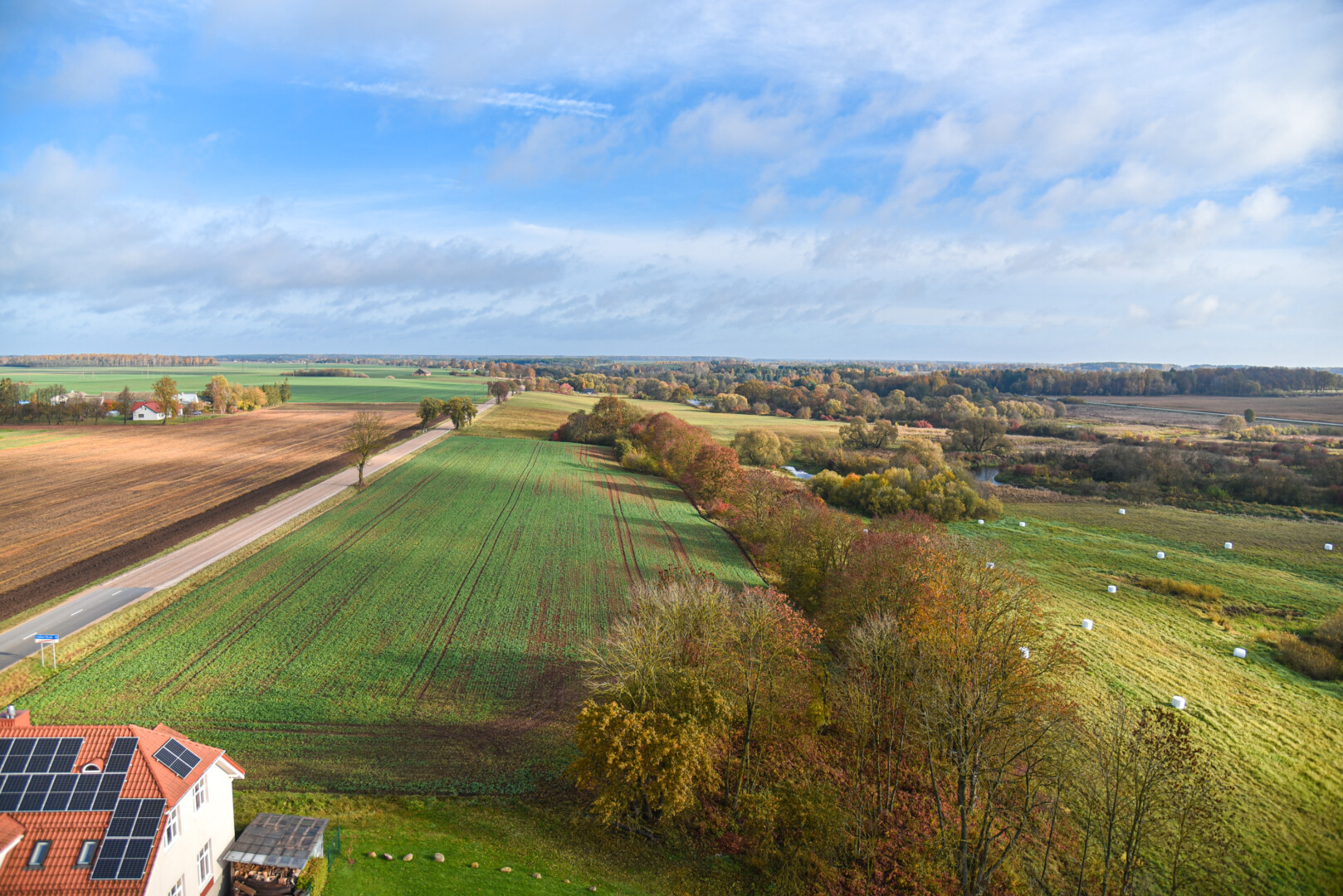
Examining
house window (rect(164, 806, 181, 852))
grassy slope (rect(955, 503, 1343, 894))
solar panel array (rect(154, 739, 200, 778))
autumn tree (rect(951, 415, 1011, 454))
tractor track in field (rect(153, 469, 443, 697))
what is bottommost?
grassy slope (rect(955, 503, 1343, 894))

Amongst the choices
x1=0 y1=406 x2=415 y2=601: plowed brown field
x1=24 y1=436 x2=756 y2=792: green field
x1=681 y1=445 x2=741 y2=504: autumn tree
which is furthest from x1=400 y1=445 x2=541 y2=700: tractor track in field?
x1=0 y1=406 x2=415 y2=601: plowed brown field

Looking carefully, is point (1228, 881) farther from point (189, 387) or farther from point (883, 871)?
point (189, 387)

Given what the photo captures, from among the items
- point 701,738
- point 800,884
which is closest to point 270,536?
point 701,738

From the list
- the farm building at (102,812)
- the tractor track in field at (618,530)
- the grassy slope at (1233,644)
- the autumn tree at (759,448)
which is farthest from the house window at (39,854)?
the autumn tree at (759,448)

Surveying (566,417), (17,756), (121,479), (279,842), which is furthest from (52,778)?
(566,417)

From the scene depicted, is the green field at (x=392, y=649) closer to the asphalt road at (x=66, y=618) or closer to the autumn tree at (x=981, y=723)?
the asphalt road at (x=66, y=618)

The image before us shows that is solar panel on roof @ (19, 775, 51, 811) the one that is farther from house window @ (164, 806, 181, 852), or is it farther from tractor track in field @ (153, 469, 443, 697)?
A: tractor track in field @ (153, 469, 443, 697)
